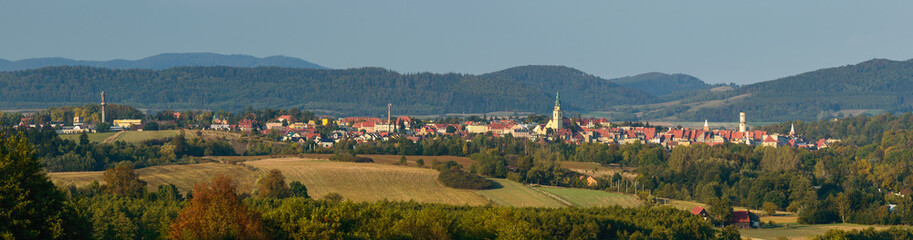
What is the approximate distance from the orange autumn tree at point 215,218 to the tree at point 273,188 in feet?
97.2

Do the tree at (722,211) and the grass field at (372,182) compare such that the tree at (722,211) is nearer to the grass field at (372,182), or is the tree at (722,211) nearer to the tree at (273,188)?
the grass field at (372,182)

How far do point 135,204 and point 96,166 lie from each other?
106 feet

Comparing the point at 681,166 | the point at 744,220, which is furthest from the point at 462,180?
the point at 681,166

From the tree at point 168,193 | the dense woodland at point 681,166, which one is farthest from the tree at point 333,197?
the dense woodland at point 681,166

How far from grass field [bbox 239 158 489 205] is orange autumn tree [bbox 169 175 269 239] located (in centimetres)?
3366

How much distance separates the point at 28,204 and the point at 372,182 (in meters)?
47.2

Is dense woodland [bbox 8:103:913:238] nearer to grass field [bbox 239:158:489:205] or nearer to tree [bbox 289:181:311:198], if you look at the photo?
grass field [bbox 239:158:489:205]

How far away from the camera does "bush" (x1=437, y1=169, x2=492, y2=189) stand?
7562 centimetres

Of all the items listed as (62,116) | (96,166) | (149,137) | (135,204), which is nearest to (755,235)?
(135,204)

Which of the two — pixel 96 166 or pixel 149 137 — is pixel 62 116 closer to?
pixel 149 137

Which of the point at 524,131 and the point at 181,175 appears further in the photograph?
the point at 524,131

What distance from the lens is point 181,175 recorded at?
7144 cm

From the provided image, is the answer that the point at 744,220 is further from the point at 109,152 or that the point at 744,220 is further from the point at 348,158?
the point at 109,152

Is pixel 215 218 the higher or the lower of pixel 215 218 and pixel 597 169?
the higher
